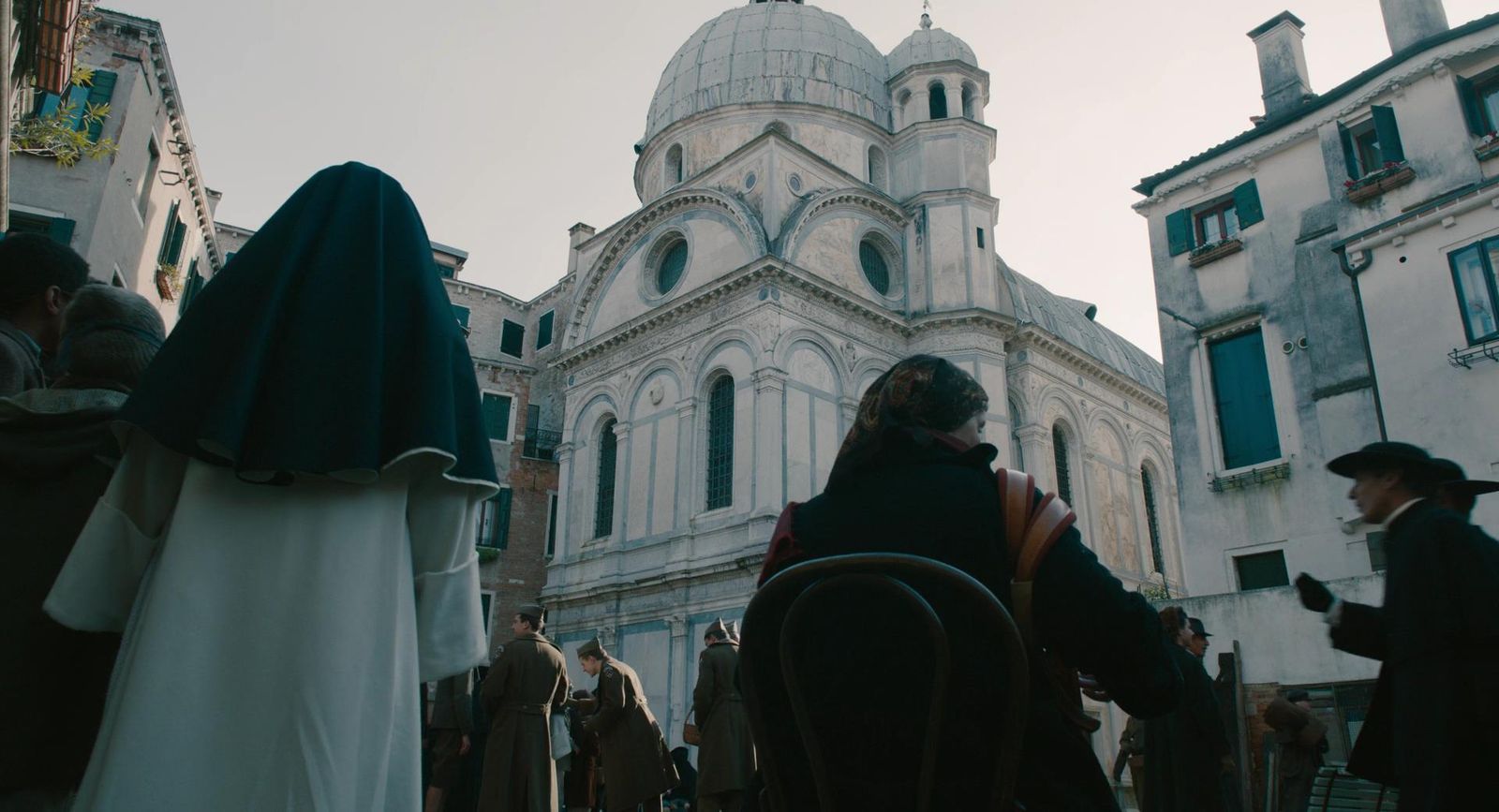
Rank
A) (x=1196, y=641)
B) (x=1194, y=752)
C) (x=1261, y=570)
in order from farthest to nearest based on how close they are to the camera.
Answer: (x=1261, y=570), (x=1196, y=641), (x=1194, y=752)

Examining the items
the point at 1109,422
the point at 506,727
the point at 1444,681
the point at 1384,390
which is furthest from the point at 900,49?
the point at 1444,681

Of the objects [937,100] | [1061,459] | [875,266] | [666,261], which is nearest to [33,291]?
[666,261]

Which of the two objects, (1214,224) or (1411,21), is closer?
(1411,21)

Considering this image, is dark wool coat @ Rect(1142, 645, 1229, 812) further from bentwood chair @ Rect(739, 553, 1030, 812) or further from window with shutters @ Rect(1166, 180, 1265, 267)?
window with shutters @ Rect(1166, 180, 1265, 267)

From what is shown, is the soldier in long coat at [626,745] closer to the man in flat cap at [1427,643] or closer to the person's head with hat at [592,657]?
the person's head with hat at [592,657]

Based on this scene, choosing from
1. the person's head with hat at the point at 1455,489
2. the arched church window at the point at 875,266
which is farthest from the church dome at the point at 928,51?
the person's head with hat at the point at 1455,489

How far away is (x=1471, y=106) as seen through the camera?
46.4ft

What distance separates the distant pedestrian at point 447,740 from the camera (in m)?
7.77

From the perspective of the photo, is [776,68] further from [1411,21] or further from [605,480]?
[1411,21]

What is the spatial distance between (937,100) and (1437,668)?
90.8ft

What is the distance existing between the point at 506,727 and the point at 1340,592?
1100 cm

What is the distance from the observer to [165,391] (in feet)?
6.96

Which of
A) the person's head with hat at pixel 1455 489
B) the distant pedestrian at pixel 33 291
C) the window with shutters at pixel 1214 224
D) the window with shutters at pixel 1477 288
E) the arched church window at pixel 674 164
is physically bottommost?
the person's head with hat at pixel 1455 489

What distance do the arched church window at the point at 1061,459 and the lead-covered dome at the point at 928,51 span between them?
36.4 feet
